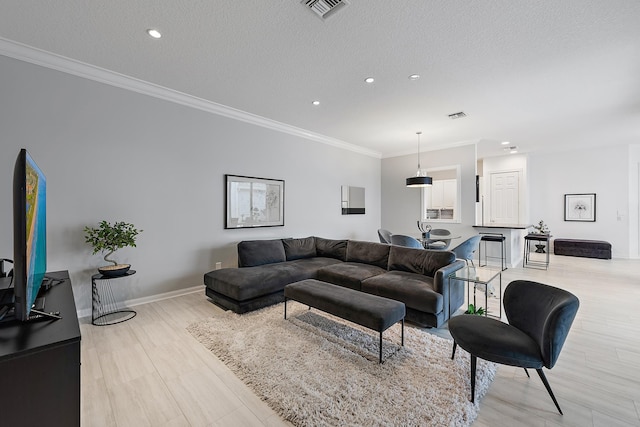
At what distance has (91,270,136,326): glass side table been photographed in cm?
304

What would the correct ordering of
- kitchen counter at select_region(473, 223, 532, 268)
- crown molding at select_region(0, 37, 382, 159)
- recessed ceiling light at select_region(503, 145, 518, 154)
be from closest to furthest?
crown molding at select_region(0, 37, 382, 159) < kitchen counter at select_region(473, 223, 532, 268) < recessed ceiling light at select_region(503, 145, 518, 154)

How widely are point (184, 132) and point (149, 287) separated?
2211 millimetres

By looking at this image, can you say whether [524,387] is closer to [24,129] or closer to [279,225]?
[279,225]

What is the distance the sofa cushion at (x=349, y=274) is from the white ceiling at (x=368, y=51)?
246 centimetres

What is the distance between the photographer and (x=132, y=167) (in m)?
3.45

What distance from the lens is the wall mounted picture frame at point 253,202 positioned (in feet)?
14.4

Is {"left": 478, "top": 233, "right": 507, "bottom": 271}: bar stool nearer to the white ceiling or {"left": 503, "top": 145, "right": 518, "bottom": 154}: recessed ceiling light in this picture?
the white ceiling

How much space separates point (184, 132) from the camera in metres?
3.90

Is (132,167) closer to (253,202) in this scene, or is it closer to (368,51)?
(253,202)

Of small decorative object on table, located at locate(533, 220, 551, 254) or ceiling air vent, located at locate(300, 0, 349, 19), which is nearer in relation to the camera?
ceiling air vent, located at locate(300, 0, 349, 19)

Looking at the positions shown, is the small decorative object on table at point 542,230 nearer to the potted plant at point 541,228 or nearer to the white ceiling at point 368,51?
the potted plant at point 541,228

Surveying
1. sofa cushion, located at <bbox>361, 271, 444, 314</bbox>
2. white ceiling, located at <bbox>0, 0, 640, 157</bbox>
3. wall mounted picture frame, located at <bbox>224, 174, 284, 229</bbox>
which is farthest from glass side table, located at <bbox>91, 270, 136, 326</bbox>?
sofa cushion, located at <bbox>361, 271, 444, 314</bbox>

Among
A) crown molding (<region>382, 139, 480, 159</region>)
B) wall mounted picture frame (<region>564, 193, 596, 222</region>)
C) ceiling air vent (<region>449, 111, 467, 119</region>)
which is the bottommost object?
wall mounted picture frame (<region>564, 193, 596, 222</region>)

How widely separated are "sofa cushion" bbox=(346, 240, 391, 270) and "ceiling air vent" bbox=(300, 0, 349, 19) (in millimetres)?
3000
